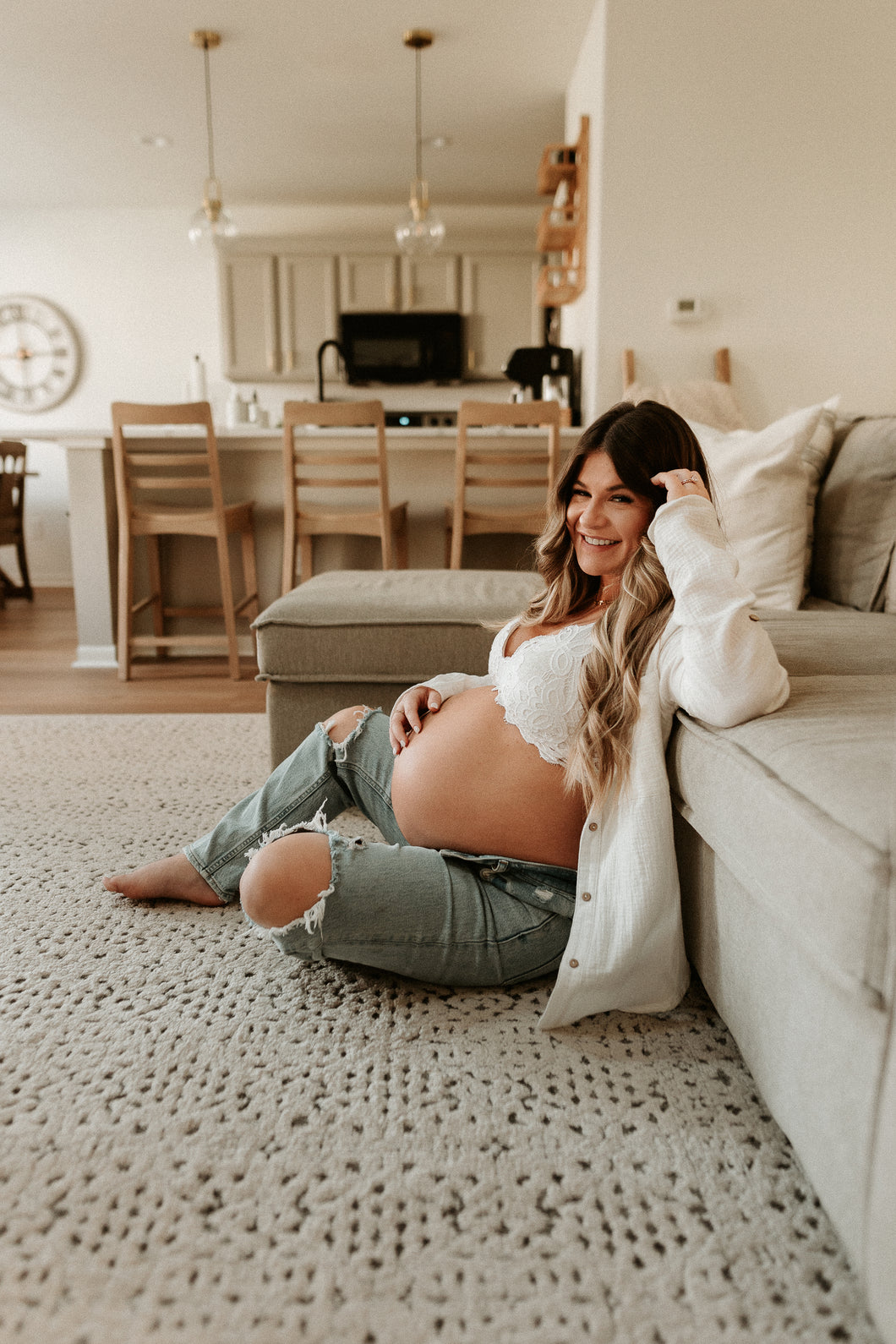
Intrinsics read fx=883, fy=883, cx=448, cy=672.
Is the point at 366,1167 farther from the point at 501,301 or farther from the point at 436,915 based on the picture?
the point at 501,301

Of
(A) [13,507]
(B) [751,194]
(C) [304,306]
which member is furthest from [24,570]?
(B) [751,194]

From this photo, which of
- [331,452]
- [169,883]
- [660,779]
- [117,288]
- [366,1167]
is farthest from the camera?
[117,288]

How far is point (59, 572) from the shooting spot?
622cm

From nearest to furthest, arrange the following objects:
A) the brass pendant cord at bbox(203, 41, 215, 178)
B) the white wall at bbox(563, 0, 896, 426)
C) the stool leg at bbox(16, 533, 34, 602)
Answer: the white wall at bbox(563, 0, 896, 426), the brass pendant cord at bbox(203, 41, 215, 178), the stool leg at bbox(16, 533, 34, 602)

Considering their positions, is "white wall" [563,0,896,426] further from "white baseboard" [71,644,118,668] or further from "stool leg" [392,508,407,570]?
"white baseboard" [71,644,118,668]

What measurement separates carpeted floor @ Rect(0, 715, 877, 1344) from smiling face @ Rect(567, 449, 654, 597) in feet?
1.95

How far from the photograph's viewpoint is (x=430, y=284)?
19.6 ft

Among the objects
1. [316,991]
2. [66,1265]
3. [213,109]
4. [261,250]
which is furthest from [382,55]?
[66,1265]

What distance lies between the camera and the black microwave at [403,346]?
598 cm

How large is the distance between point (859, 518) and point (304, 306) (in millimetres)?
5093

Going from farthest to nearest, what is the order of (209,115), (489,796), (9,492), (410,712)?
(9,492) < (209,115) < (410,712) < (489,796)

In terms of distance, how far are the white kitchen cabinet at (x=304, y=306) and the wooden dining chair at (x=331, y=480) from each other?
2852 mm

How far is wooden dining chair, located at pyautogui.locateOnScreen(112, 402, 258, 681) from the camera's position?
10.3ft

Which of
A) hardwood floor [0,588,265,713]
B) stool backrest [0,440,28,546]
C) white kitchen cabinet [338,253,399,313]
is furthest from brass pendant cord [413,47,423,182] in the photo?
stool backrest [0,440,28,546]
